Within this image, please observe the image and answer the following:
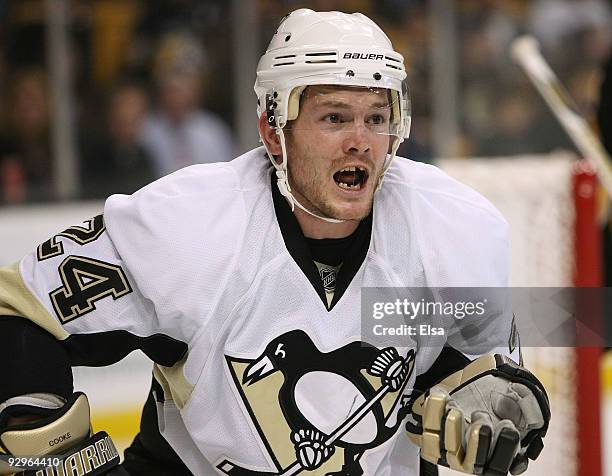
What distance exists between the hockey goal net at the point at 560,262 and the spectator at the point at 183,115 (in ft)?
5.17

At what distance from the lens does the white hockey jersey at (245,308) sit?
6.07 feet

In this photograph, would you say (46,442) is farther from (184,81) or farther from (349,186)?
(184,81)

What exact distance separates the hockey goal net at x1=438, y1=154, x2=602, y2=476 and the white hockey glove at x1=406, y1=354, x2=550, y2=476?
1068 millimetres

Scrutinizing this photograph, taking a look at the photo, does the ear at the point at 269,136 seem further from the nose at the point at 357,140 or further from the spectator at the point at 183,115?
the spectator at the point at 183,115

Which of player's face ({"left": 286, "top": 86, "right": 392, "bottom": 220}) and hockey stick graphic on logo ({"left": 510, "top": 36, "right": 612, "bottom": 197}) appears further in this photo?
hockey stick graphic on logo ({"left": 510, "top": 36, "right": 612, "bottom": 197})

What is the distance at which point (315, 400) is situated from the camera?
1.91 m

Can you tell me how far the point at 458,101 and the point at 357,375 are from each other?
3329 millimetres

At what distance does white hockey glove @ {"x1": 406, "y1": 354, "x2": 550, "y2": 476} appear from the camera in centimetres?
172

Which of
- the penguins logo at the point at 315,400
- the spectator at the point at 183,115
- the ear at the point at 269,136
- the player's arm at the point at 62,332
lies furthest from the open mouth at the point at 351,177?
the spectator at the point at 183,115

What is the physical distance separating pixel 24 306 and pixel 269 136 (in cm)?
50

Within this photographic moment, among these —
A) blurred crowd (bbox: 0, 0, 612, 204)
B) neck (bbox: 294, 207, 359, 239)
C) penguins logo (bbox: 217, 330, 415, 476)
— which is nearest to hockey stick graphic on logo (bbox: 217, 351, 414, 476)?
penguins logo (bbox: 217, 330, 415, 476)

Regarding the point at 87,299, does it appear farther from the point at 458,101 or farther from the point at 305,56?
the point at 458,101

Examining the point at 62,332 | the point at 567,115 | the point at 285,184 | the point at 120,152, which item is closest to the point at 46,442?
the point at 62,332

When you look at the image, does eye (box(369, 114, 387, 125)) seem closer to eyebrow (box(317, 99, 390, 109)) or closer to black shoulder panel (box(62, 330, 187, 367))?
eyebrow (box(317, 99, 390, 109))
